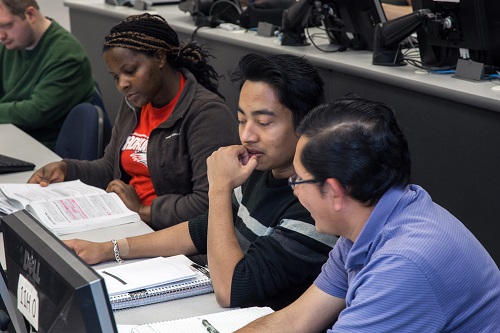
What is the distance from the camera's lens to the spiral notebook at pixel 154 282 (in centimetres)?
160

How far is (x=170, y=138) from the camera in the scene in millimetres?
2375

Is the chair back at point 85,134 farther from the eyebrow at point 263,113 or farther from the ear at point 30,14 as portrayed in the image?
the eyebrow at point 263,113

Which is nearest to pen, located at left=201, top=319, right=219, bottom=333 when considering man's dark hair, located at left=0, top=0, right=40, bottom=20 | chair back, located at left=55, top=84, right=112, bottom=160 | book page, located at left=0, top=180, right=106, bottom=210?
book page, located at left=0, top=180, right=106, bottom=210

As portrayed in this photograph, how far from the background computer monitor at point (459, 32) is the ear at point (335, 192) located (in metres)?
1.66

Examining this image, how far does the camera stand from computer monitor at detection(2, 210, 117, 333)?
34.6 inches

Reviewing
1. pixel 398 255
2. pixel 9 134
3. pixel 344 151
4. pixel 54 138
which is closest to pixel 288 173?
pixel 344 151

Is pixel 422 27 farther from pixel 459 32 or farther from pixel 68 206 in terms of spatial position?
pixel 68 206

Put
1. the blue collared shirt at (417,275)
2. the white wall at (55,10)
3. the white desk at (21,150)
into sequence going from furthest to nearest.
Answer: the white wall at (55,10) < the white desk at (21,150) < the blue collared shirt at (417,275)

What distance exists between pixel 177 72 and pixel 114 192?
1.40 feet

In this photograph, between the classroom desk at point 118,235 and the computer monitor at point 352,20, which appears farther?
the computer monitor at point 352,20

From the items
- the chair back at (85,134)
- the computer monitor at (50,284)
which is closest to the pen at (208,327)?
the computer monitor at (50,284)

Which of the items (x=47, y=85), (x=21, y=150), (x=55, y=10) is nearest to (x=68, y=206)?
(x=21, y=150)

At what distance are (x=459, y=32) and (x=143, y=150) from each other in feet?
4.02

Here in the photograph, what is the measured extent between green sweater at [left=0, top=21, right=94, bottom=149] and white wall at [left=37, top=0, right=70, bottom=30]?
2806 millimetres
